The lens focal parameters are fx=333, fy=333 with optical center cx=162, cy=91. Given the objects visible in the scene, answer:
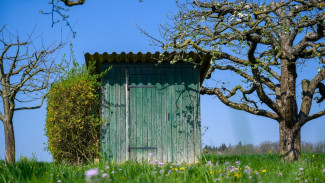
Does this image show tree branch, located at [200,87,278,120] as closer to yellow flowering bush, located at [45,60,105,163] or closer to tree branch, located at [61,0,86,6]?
yellow flowering bush, located at [45,60,105,163]

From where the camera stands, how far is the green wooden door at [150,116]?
347 inches

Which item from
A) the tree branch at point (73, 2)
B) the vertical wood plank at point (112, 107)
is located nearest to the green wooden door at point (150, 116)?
the vertical wood plank at point (112, 107)

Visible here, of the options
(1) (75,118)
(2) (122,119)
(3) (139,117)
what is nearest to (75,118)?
(1) (75,118)

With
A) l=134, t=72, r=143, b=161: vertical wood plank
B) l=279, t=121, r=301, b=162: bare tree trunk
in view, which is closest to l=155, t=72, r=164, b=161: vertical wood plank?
l=134, t=72, r=143, b=161: vertical wood plank

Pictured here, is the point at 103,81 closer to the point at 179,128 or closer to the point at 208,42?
the point at 179,128

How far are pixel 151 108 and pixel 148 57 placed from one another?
1.37m

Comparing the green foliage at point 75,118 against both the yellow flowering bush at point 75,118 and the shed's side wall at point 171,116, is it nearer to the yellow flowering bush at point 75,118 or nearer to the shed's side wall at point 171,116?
the yellow flowering bush at point 75,118

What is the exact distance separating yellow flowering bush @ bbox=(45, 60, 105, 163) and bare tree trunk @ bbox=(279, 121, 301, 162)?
593 cm

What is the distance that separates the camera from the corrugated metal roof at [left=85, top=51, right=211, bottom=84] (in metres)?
8.42

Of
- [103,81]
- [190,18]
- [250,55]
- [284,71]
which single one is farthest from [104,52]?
[284,71]

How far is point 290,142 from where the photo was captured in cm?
1072

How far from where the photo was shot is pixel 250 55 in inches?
380

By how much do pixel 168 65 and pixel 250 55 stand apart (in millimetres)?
2488

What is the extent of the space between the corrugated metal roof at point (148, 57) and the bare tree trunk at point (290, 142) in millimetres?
3886
